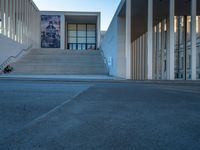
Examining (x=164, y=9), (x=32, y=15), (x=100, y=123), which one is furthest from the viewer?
(x=32, y=15)

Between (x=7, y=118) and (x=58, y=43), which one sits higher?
(x=58, y=43)

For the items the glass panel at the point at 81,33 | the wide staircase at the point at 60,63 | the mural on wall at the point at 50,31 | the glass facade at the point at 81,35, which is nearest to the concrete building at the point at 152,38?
the wide staircase at the point at 60,63

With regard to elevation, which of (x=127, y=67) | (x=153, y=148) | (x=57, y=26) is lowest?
(x=153, y=148)

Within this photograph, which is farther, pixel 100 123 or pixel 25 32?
pixel 25 32

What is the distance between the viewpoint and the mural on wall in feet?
152

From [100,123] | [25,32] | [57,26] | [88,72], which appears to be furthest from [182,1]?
[57,26]

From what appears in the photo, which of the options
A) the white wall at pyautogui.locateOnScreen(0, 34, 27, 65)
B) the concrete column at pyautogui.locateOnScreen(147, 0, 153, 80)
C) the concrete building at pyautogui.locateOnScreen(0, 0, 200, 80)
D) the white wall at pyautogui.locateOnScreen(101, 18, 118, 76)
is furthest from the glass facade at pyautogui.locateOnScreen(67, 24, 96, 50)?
the concrete column at pyautogui.locateOnScreen(147, 0, 153, 80)

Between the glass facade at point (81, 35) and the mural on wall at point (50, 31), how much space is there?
6.50 meters

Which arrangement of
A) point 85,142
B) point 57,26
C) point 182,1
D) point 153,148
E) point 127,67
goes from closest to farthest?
1. point 153,148
2. point 85,142
3. point 127,67
4. point 182,1
5. point 57,26

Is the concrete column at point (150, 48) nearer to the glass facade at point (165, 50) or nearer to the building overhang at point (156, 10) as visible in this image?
the building overhang at point (156, 10)

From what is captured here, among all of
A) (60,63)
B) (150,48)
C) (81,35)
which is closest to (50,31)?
(81,35)

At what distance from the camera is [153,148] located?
3.23 meters

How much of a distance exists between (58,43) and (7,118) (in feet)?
144

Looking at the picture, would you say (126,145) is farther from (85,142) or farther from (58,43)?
(58,43)
